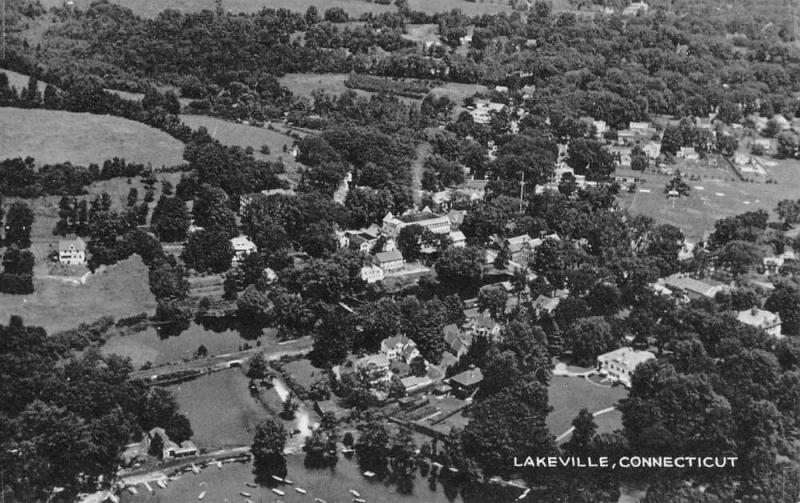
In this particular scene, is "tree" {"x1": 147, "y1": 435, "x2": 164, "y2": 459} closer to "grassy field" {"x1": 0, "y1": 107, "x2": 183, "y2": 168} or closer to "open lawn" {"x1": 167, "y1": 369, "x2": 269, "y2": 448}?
"open lawn" {"x1": 167, "y1": 369, "x2": 269, "y2": 448}

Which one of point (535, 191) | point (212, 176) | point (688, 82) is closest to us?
point (212, 176)

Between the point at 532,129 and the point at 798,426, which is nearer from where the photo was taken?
the point at 798,426

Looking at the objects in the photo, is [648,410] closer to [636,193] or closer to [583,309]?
[583,309]

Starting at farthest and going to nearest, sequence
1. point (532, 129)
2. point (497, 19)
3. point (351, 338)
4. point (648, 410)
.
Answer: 1. point (497, 19)
2. point (532, 129)
3. point (351, 338)
4. point (648, 410)

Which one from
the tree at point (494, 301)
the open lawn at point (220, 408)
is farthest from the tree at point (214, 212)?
the tree at point (494, 301)

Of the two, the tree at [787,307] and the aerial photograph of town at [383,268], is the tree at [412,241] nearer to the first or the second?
the aerial photograph of town at [383,268]

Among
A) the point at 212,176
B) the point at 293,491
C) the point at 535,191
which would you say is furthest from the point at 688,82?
the point at 293,491

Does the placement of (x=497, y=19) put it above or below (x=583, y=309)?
above
